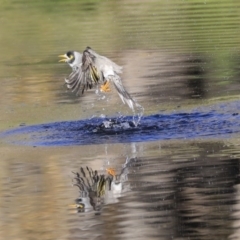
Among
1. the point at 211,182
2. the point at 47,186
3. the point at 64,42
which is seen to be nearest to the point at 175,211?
the point at 211,182

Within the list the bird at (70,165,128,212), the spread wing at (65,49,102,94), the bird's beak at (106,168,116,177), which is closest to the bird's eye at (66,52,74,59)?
the spread wing at (65,49,102,94)

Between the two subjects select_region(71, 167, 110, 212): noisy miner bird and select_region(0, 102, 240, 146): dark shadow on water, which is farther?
select_region(0, 102, 240, 146): dark shadow on water

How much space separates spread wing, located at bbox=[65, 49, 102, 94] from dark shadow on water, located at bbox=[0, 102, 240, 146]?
658 mm

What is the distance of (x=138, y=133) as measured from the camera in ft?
41.4

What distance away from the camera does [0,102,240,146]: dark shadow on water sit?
12.4 m

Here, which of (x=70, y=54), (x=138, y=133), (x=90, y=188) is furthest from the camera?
(x=138, y=133)

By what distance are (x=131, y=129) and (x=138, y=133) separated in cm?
30

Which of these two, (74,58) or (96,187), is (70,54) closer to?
(74,58)

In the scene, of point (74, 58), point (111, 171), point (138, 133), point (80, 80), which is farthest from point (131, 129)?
point (111, 171)

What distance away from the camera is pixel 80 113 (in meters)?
14.4

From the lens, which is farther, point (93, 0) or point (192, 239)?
point (93, 0)

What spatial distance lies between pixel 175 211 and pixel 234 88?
6.80 m

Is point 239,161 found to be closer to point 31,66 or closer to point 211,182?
point 211,182

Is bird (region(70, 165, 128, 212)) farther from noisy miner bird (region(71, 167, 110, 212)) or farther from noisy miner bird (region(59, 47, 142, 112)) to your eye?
noisy miner bird (region(59, 47, 142, 112))
